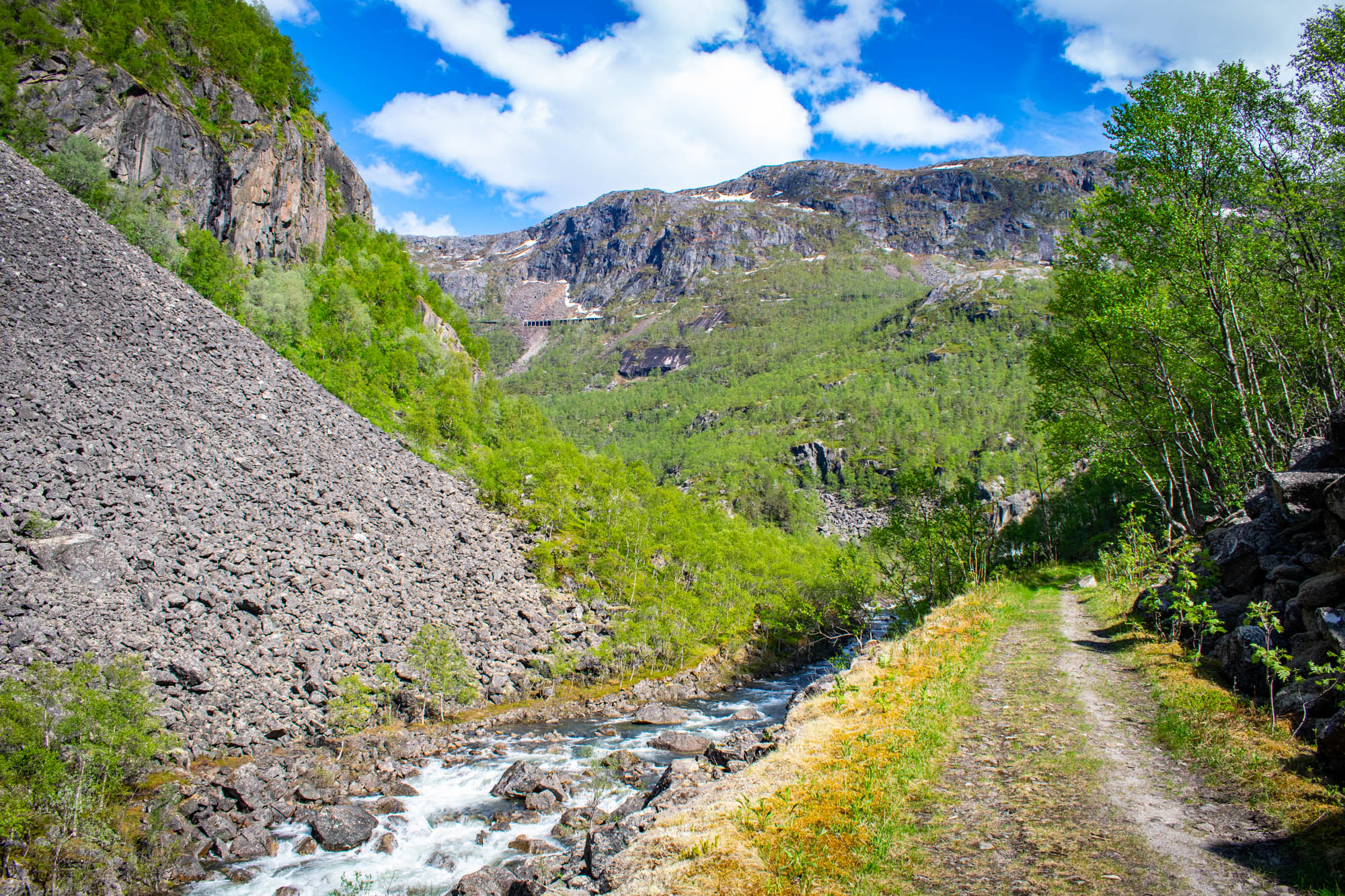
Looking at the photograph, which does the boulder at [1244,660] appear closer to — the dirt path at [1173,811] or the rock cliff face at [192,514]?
the dirt path at [1173,811]

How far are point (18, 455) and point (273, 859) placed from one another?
16.1 meters

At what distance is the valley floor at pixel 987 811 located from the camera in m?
5.94

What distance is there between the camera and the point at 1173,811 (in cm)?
699

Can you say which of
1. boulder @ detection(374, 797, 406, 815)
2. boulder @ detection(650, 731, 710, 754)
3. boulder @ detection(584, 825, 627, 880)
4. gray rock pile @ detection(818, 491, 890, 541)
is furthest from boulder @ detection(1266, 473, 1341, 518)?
gray rock pile @ detection(818, 491, 890, 541)

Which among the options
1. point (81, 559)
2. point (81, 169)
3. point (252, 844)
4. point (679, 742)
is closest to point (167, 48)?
point (81, 169)

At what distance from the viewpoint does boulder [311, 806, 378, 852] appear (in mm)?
15453

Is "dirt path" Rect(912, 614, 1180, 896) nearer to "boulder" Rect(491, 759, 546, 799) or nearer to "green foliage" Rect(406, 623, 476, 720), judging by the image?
"boulder" Rect(491, 759, 546, 799)

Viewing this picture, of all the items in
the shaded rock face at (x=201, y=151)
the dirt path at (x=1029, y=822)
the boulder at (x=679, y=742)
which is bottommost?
the boulder at (x=679, y=742)

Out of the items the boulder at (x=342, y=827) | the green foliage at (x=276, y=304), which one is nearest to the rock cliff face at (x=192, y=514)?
the boulder at (x=342, y=827)

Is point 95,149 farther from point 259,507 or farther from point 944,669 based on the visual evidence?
point 944,669

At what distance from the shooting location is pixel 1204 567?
1447 cm

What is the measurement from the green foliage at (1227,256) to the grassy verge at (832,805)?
1301cm

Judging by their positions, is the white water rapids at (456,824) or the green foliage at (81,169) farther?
the green foliage at (81,169)

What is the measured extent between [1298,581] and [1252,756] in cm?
509
